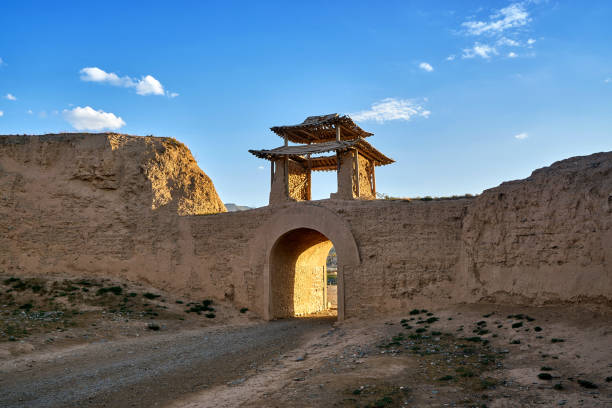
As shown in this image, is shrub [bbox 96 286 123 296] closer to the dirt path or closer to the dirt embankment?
the dirt embankment

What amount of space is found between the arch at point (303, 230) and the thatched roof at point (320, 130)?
17.7 feet

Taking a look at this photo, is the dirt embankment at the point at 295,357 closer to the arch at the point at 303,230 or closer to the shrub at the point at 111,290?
the shrub at the point at 111,290

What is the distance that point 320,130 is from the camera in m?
20.4

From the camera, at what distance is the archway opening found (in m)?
16.0

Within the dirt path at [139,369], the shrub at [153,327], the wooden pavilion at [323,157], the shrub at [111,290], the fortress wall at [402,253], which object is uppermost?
the wooden pavilion at [323,157]

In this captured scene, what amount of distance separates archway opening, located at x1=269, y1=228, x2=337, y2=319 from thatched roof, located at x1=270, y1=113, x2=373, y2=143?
16.7 feet

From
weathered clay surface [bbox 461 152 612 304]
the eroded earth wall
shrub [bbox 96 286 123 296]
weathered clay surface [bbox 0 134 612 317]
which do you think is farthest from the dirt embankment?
the eroded earth wall

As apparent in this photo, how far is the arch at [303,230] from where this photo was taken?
47.0ft

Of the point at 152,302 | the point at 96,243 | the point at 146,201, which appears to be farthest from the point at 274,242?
the point at 96,243

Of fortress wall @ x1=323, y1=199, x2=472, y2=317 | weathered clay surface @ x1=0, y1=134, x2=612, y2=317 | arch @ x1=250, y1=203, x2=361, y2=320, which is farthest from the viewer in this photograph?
arch @ x1=250, y1=203, x2=361, y2=320

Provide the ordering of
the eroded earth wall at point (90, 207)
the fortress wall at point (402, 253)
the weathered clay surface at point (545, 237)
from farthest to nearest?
the eroded earth wall at point (90, 207), the fortress wall at point (402, 253), the weathered clay surface at point (545, 237)

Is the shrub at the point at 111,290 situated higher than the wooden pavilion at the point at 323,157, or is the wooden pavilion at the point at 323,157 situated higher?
the wooden pavilion at the point at 323,157

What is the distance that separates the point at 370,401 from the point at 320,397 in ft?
2.48

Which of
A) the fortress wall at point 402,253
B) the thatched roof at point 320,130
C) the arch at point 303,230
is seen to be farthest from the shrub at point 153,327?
the thatched roof at point 320,130
